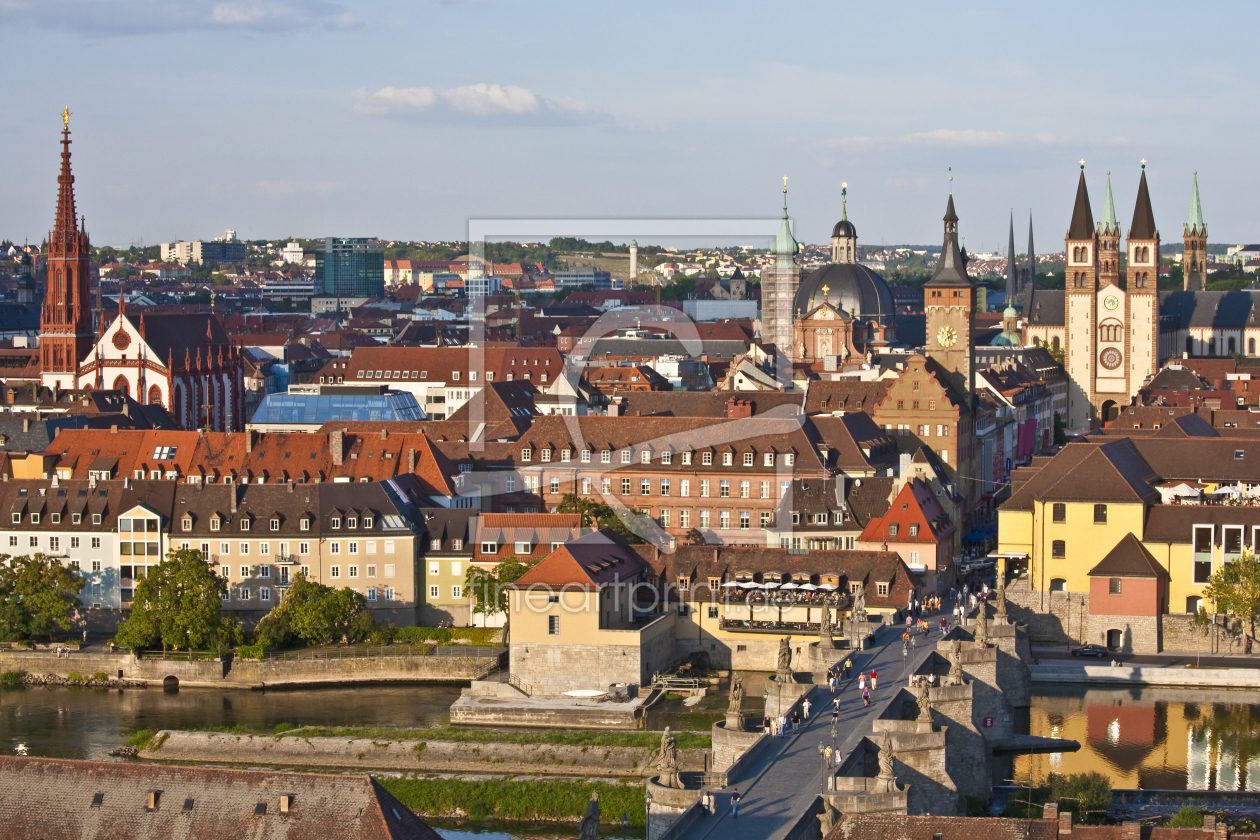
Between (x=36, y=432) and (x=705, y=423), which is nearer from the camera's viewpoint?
(x=705, y=423)

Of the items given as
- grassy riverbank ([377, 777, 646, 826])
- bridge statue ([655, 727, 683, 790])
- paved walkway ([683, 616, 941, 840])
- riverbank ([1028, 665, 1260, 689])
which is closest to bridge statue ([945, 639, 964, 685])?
paved walkway ([683, 616, 941, 840])

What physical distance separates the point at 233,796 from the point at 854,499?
38.9 metres

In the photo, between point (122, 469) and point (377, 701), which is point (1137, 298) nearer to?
point (122, 469)

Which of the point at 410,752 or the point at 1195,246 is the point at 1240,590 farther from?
the point at 1195,246

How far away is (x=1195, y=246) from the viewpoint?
177 metres

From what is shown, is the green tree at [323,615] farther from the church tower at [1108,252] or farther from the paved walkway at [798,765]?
the church tower at [1108,252]

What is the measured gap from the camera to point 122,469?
7550cm

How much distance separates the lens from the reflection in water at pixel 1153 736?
47750 mm

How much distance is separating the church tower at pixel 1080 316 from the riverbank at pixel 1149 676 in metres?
Result: 76.8

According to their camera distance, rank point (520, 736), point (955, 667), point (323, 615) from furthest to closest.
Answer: point (323, 615) < point (520, 736) < point (955, 667)

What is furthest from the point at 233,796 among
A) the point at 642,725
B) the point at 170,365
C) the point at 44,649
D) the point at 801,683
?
the point at 170,365

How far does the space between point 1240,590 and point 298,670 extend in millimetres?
28634

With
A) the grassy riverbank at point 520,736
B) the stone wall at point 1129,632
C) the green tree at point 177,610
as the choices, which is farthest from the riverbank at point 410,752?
the stone wall at point 1129,632

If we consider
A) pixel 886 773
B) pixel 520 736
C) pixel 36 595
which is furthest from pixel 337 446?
pixel 886 773
